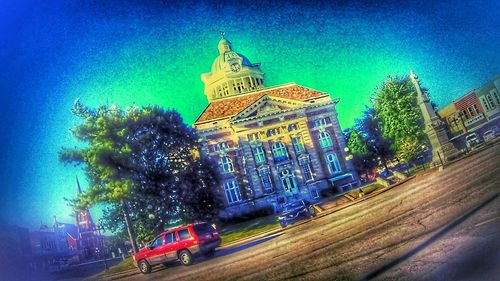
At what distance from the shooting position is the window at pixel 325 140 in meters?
4.18

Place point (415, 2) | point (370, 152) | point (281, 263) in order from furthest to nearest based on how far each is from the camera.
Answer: point (415, 2) → point (370, 152) → point (281, 263)

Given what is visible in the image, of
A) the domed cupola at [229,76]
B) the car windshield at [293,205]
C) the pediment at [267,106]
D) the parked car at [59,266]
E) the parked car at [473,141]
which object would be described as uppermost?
the domed cupola at [229,76]

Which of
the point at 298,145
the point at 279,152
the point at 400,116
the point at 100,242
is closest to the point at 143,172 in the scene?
the point at 100,242

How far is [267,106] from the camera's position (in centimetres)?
422

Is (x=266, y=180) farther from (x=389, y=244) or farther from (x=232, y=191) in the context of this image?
(x=389, y=244)

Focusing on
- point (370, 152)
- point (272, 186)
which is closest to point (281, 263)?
point (272, 186)

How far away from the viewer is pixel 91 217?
398 cm

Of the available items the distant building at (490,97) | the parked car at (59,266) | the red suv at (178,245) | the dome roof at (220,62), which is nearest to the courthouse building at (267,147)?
the dome roof at (220,62)

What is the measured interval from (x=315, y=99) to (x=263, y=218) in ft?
4.80

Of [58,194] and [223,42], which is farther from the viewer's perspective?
[223,42]

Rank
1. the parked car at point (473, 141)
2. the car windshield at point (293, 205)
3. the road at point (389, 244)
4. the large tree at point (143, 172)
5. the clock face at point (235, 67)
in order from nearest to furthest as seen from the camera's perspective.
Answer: the large tree at point (143, 172) → the road at point (389, 244) → the car windshield at point (293, 205) → the clock face at point (235, 67) → the parked car at point (473, 141)

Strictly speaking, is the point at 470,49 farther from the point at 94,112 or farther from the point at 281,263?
the point at 94,112

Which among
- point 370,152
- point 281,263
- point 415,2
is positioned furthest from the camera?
point 415,2

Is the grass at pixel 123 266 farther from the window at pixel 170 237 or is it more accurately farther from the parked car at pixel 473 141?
the parked car at pixel 473 141
